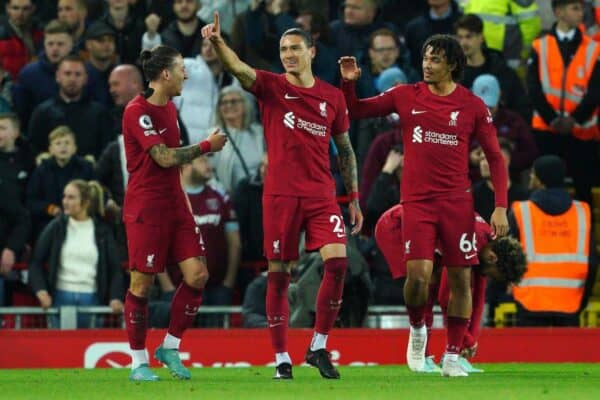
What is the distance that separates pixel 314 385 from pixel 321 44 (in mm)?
7723

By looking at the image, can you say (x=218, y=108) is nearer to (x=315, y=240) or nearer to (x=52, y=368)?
(x=52, y=368)

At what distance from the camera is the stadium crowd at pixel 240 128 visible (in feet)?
53.6

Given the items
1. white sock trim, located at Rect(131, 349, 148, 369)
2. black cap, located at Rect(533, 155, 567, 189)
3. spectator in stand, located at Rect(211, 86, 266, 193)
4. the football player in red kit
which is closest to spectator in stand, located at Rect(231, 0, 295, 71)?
spectator in stand, located at Rect(211, 86, 266, 193)

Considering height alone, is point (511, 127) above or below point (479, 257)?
above

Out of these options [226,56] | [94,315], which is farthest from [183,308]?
[94,315]

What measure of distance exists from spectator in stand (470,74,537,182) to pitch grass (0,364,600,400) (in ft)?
13.2

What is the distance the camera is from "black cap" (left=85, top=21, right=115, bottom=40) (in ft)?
61.8

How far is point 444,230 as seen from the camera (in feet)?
41.1

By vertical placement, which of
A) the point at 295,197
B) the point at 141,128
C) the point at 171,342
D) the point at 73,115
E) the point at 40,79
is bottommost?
the point at 171,342

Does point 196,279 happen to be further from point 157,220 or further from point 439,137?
point 439,137

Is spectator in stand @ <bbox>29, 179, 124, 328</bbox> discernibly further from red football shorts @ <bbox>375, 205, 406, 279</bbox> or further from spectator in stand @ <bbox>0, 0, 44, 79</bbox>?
red football shorts @ <bbox>375, 205, 406, 279</bbox>

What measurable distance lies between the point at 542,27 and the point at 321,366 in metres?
9.63

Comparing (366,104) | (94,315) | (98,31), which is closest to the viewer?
(366,104)

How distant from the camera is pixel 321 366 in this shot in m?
12.1
